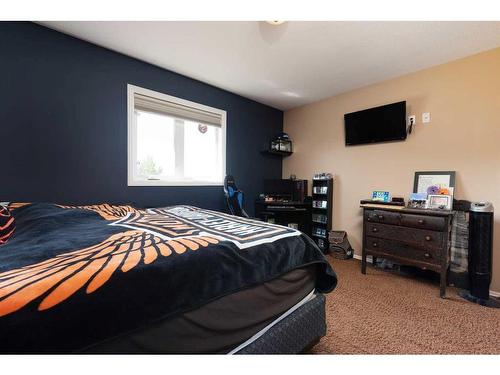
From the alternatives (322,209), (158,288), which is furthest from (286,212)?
(158,288)

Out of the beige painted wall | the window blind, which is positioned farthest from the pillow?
the beige painted wall

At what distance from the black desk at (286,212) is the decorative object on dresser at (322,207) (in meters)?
0.11

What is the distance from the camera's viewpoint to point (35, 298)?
54 centimetres

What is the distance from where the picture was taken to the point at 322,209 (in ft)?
11.0

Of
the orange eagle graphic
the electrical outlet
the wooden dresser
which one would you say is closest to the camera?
the orange eagle graphic

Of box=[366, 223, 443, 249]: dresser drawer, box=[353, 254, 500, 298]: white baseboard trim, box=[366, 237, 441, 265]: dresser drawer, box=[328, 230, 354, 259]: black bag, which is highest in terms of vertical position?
box=[366, 223, 443, 249]: dresser drawer

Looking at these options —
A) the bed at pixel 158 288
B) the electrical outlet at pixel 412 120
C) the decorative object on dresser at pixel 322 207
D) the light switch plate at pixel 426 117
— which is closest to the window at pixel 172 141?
the bed at pixel 158 288

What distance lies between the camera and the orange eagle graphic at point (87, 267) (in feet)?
1.81

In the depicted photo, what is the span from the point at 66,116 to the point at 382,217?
3322 mm

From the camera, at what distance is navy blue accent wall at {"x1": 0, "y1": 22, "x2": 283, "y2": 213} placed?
1.78 m

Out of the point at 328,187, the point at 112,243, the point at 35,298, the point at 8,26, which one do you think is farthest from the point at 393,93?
the point at 8,26

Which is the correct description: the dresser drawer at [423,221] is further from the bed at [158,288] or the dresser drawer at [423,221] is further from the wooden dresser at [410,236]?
the bed at [158,288]

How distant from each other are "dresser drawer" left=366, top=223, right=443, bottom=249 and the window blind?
2.43 metres

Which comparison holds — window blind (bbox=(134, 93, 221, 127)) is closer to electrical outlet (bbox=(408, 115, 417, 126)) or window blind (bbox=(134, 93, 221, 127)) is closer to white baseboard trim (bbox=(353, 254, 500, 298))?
electrical outlet (bbox=(408, 115, 417, 126))
